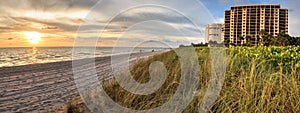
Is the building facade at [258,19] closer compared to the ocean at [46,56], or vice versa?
the ocean at [46,56]

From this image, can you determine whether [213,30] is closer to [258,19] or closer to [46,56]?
[46,56]

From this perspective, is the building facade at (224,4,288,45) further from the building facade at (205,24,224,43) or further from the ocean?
the building facade at (205,24,224,43)

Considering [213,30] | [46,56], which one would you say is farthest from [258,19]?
[213,30]

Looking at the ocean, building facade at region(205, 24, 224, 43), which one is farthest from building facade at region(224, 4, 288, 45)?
building facade at region(205, 24, 224, 43)

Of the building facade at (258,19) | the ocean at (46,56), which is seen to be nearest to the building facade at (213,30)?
the ocean at (46,56)

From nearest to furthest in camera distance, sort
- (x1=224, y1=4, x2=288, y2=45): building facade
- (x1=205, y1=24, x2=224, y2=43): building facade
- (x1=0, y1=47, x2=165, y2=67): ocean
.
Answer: (x1=0, y1=47, x2=165, y2=67): ocean → (x1=205, y1=24, x2=224, y2=43): building facade → (x1=224, y1=4, x2=288, y2=45): building facade

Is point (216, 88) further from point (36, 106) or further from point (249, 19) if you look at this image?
point (249, 19)

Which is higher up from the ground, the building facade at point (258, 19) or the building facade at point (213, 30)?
the building facade at point (258, 19)

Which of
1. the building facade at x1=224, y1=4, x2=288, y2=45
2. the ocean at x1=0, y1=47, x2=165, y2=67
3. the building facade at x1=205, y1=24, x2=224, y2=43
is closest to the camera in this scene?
the ocean at x1=0, y1=47, x2=165, y2=67

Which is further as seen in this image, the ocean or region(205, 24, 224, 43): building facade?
region(205, 24, 224, 43): building facade

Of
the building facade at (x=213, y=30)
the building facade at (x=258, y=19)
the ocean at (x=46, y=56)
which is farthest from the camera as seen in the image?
the building facade at (x=258, y=19)

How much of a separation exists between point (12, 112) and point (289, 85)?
197 inches

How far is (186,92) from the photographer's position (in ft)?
14.8

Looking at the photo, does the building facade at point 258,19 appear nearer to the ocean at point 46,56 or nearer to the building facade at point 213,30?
the ocean at point 46,56
